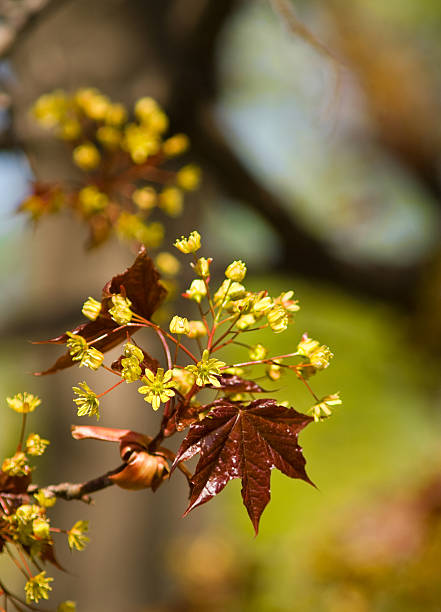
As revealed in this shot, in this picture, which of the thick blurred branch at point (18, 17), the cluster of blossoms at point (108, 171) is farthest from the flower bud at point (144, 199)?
the thick blurred branch at point (18, 17)

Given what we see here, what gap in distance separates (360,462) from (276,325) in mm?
3041

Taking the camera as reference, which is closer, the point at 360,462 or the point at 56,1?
the point at 56,1

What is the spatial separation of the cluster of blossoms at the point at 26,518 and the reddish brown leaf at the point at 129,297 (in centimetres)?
5

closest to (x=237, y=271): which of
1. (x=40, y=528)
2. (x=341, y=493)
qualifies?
(x=40, y=528)

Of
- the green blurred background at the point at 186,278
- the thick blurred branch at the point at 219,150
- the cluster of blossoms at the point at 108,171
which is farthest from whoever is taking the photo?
the thick blurred branch at the point at 219,150

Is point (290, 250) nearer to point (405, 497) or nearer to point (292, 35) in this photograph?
point (405, 497)

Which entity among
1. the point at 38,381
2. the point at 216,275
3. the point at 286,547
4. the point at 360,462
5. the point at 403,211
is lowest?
the point at 360,462

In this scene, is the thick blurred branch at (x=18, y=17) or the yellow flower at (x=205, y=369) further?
the thick blurred branch at (x=18, y=17)

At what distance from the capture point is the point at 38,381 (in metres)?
1.87

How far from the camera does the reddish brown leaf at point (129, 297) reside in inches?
16.1

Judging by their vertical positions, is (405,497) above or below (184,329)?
below

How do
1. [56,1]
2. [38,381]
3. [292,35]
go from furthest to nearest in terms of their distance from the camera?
[38,381] < [56,1] < [292,35]

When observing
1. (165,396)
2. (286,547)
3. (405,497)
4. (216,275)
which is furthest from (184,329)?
(286,547)

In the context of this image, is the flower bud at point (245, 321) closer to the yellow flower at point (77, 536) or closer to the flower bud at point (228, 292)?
the flower bud at point (228, 292)
